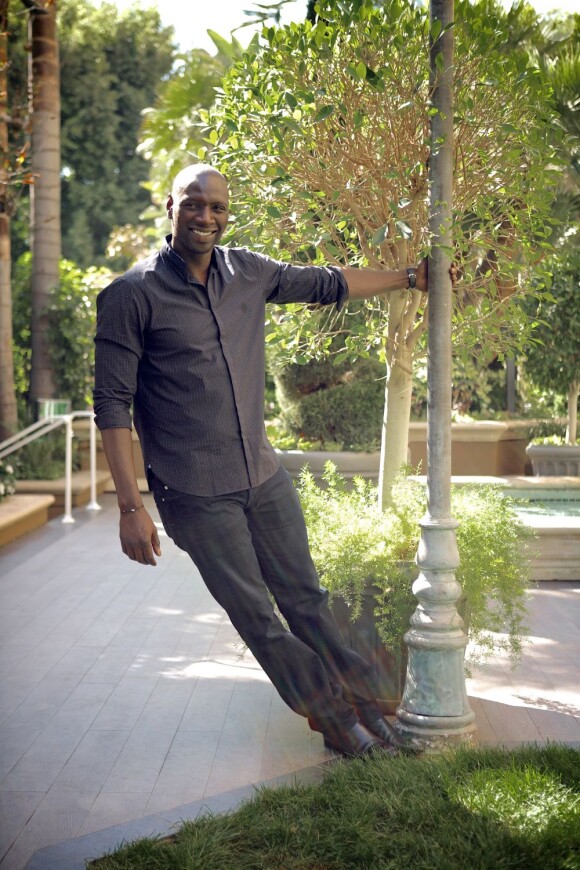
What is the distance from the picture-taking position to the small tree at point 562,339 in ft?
43.7

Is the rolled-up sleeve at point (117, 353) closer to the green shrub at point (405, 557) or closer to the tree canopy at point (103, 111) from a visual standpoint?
the green shrub at point (405, 557)

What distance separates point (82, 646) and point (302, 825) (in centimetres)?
326

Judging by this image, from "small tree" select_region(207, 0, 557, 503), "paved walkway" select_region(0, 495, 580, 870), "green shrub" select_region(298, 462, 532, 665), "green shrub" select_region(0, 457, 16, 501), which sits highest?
"small tree" select_region(207, 0, 557, 503)

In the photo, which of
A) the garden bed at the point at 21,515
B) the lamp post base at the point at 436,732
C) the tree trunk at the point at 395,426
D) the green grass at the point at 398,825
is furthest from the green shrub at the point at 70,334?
the green grass at the point at 398,825

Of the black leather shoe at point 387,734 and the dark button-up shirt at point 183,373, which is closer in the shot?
the dark button-up shirt at point 183,373

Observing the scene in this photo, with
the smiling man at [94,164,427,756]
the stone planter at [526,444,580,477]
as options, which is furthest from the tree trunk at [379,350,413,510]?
the stone planter at [526,444,580,477]

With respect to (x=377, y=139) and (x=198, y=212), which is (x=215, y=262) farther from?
(x=377, y=139)

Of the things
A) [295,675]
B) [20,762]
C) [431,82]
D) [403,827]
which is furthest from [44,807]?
[431,82]

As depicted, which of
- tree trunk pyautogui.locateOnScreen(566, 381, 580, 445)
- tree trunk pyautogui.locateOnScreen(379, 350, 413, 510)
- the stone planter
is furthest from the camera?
tree trunk pyautogui.locateOnScreen(566, 381, 580, 445)

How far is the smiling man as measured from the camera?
12.9 feet

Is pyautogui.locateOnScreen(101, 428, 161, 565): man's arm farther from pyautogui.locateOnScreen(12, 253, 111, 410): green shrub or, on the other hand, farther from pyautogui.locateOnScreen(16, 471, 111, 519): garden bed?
pyautogui.locateOnScreen(12, 253, 111, 410): green shrub

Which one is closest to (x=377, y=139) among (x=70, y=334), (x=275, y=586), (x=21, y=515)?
(x=275, y=586)

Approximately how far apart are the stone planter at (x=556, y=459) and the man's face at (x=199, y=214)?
32.8 ft

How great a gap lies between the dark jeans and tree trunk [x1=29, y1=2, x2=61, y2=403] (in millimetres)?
11409
